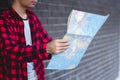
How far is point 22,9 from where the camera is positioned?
8.16ft

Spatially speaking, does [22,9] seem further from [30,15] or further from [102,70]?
[102,70]

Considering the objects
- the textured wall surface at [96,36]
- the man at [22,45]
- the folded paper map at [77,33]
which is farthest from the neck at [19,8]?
the textured wall surface at [96,36]

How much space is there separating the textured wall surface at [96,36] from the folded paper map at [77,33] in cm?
136

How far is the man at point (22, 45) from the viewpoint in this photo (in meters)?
2.22

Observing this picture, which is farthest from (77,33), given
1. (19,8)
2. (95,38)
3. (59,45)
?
(95,38)

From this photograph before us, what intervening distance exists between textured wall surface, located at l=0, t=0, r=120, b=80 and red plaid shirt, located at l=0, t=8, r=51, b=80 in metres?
1.14

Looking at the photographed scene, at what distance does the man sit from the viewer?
87.6 inches

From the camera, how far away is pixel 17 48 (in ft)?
7.29

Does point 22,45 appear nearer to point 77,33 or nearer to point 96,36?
point 77,33

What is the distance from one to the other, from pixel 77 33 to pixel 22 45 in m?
0.42

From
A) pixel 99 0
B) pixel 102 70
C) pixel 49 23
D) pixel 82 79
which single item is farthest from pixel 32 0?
pixel 102 70

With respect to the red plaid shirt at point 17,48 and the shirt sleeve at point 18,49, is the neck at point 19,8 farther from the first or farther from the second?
A: the shirt sleeve at point 18,49

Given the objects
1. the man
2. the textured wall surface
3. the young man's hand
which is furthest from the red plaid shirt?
the textured wall surface

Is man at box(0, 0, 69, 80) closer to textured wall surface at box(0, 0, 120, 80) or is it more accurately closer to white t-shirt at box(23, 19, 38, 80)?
white t-shirt at box(23, 19, 38, 80)
